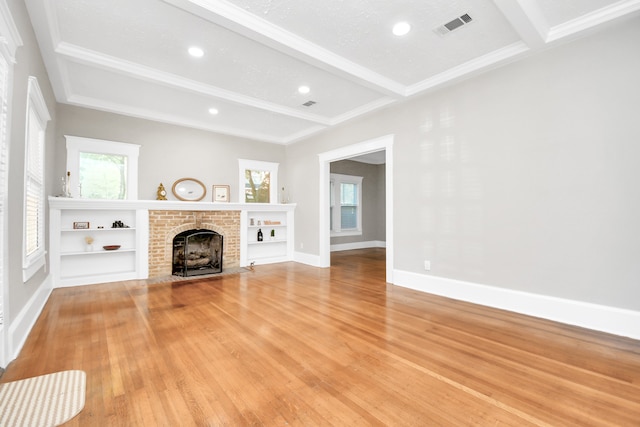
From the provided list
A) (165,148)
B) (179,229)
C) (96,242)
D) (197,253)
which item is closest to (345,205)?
(197,253)

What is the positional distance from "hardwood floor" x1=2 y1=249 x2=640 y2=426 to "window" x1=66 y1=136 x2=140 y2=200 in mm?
1946

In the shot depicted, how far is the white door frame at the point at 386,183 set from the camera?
478 cm

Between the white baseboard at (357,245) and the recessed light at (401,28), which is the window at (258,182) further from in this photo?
the recessed light at (401,28)

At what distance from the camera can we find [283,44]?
118 inches

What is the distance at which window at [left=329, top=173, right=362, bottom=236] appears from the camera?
29.5 feet

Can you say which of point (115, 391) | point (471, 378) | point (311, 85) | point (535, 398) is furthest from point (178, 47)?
point (535, 398)

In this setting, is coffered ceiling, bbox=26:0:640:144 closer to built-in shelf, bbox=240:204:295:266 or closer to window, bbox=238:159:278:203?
window, bbox=238:159:278:203

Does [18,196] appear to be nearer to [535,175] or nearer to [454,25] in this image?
[454,25]

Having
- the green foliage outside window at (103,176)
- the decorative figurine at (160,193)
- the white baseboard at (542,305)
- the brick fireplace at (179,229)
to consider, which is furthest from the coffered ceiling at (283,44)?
the white baseboard at (542,305)

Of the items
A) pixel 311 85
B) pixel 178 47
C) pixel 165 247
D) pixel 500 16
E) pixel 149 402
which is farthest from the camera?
pixel 165 247

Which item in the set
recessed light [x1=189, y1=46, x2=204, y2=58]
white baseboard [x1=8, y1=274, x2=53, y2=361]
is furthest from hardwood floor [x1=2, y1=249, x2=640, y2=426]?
recessed light [x1=189, y1=46, x2=204, y2=58]

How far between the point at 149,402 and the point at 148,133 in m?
5.02

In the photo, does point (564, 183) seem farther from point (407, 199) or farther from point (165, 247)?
point (165, 247)

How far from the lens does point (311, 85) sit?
4.22 m
